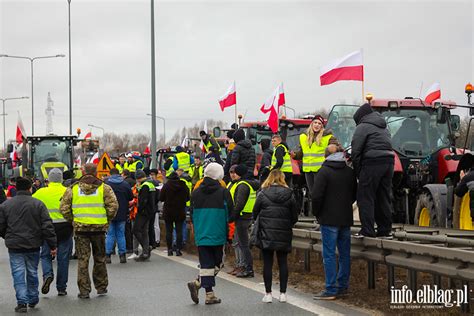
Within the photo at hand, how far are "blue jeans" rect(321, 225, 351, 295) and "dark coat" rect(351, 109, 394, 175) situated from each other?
3.06ft

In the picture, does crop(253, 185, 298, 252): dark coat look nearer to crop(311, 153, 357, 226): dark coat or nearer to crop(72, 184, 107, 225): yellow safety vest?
crop(311, 153, 357, 226): dark coat

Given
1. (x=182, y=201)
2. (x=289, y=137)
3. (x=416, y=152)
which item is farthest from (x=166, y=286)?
(x=289, y=137)

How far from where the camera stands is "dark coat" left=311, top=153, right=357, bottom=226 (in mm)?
11914

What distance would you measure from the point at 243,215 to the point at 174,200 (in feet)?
14.6

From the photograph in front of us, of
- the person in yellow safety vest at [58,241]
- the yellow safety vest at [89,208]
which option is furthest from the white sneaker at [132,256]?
the yellow safety vest at [89,208]

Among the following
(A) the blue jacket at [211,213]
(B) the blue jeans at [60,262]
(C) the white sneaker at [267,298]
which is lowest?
(C) the white sneaker at [267,298]

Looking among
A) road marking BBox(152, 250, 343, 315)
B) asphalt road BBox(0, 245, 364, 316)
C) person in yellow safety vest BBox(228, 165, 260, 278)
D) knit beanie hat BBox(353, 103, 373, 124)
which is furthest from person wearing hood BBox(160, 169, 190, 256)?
knit beanie hat BBox(353, 103, 373, 124)

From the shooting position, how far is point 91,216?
42.5ft

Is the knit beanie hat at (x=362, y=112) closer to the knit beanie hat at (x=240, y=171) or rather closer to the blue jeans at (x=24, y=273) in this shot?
the knit beanie hat at (x=240, y=171)

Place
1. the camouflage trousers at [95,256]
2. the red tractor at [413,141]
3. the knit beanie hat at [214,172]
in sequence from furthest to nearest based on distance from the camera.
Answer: the red tractor at [413,141] → the camouflage trousers at [95,256] → the knit beanie hat at [214,172]

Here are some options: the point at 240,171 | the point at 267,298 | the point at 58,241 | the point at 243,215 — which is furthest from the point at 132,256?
the point at 267,298

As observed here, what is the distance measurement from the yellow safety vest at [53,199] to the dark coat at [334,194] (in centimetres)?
390

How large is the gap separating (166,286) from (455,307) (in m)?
4.82

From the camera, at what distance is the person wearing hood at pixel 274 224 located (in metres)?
11.8
